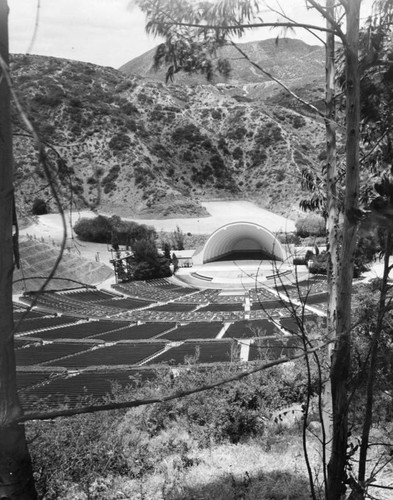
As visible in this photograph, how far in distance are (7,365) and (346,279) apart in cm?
317

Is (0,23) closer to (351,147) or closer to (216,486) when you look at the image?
(351,147)

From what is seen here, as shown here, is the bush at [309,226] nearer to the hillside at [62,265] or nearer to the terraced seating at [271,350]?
the hillside at [62,265]

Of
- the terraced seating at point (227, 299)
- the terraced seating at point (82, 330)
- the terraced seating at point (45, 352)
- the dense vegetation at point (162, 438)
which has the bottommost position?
the terraced seating at point (82, 330)

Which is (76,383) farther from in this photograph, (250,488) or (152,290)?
(152,290)

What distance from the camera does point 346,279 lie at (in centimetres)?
478

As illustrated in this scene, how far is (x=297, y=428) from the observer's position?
8.50 meters

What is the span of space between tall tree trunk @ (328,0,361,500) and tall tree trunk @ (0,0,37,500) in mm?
2402

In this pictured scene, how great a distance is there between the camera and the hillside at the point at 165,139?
82.9 m

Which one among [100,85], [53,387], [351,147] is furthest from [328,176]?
[100,85]

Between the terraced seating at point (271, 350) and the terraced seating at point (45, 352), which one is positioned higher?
the terraced seating at point (271, 350)

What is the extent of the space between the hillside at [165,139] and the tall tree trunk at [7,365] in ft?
247

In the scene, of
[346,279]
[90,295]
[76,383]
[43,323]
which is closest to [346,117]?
[346,279]

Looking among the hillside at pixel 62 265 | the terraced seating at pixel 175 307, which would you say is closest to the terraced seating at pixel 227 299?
the terraced seating at pixel 175 307

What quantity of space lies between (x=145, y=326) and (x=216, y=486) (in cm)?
2517
